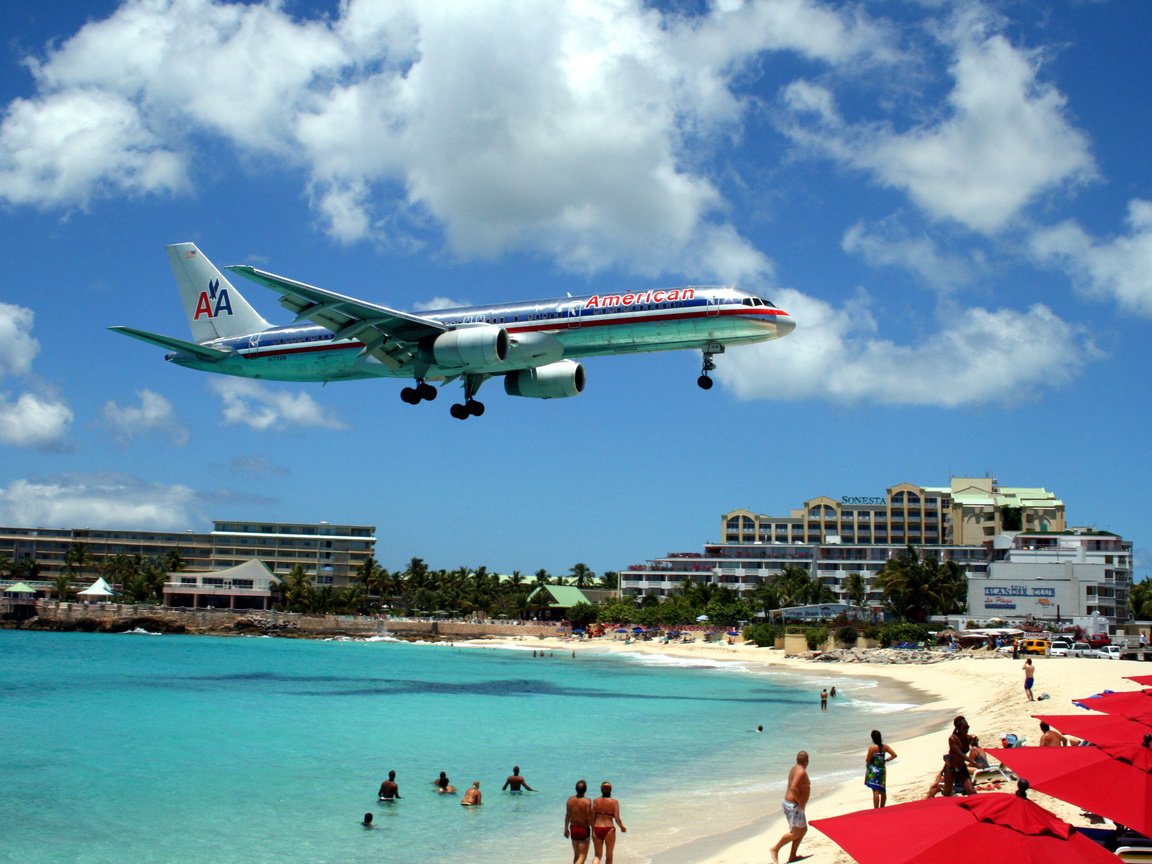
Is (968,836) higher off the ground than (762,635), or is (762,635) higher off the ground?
(968,836)

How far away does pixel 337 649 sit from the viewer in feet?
360

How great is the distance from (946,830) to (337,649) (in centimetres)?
10848

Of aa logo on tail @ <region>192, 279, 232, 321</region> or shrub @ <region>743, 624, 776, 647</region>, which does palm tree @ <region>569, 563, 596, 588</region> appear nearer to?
shrub @ <region>743, 624, 776, 647</region>

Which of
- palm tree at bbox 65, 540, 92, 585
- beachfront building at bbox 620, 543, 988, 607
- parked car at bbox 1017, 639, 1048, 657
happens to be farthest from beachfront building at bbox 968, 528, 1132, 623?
palm tree at bbox 65, 540, 92, 585

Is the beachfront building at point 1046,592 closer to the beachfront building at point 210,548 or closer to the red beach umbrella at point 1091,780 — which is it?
the red beach umbrella at point 1091,780

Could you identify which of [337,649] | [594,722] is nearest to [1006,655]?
[594,722]

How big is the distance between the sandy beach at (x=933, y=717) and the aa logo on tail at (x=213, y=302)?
88.2ft

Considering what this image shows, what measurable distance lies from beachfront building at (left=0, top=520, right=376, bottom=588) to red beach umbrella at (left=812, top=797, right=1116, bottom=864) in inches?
6069

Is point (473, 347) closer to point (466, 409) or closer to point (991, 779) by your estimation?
point (466, 409)

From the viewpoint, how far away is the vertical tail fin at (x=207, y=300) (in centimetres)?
4044

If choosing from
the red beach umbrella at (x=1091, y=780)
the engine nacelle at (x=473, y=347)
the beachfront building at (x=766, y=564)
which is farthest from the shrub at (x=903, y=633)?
the red beach umbrella at (x=1091, y=780)

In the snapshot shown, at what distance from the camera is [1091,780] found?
9.62 m

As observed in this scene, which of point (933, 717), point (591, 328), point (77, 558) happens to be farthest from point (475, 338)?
point (77, 558)

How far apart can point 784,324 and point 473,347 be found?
29.7 ft
